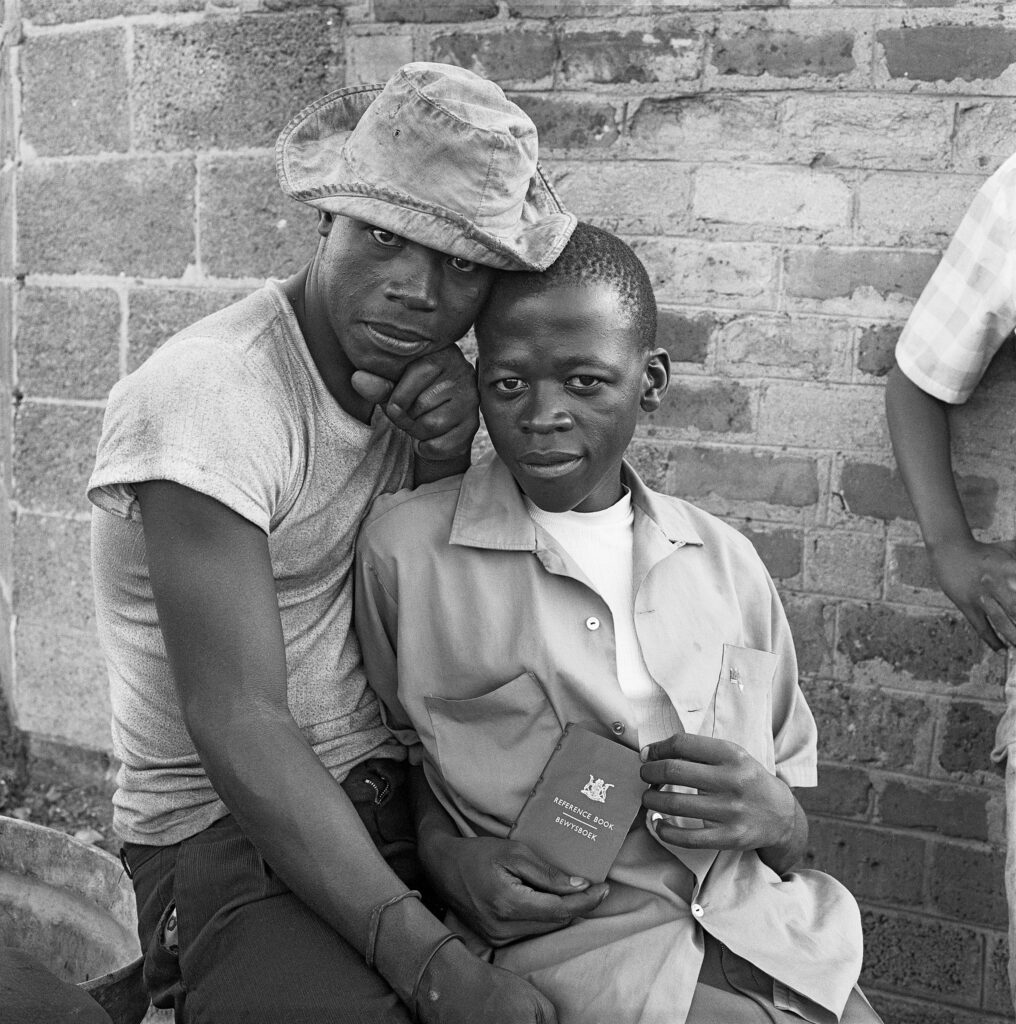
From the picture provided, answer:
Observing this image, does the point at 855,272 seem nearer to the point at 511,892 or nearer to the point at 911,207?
the point at 911,207

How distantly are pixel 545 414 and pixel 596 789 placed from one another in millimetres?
588

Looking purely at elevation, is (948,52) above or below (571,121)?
above

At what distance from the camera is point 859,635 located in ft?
8.95

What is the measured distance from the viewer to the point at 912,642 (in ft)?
8.87

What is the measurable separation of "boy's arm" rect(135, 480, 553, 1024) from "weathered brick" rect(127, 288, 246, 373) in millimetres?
1482

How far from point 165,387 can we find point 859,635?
173cm

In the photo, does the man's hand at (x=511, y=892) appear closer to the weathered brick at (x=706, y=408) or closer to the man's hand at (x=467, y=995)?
the man's hand at (x=467, y=995)

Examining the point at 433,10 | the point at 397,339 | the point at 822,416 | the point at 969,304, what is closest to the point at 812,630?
the point at 822,416

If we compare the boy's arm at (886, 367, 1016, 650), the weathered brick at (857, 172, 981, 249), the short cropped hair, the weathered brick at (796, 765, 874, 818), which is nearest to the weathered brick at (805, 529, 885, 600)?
the boy's arm at (886, 367, 1016, 650)

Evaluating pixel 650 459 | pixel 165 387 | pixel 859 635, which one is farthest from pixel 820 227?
pixel 165 387

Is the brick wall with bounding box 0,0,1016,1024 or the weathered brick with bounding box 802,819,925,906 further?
the weathered brick with bounding box 802,819,925,906

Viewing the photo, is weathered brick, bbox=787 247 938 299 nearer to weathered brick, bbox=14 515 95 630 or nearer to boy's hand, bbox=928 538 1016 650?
boy's hand, bbox=928 538 1016 650

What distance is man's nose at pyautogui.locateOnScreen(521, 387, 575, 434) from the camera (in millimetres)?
1863

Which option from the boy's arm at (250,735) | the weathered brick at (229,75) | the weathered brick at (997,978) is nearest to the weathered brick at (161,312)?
the weathered brick at (229,75)
